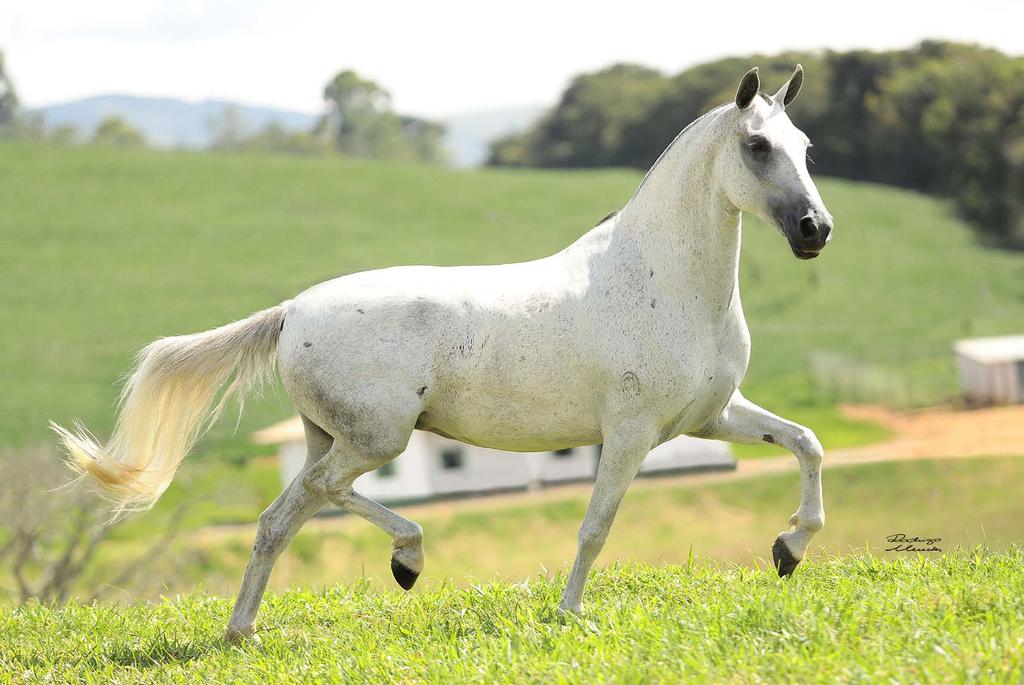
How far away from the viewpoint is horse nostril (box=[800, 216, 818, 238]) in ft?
16.8

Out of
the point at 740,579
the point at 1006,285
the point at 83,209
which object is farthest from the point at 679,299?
the point at 83,209

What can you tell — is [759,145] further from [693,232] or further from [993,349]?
[993,349]

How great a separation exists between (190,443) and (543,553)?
2193 cm

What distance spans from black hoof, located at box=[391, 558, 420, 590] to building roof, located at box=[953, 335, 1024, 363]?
3507 cm

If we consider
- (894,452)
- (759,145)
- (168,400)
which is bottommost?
(894,452)

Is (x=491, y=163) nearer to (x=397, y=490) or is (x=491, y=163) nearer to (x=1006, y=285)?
(x=1006, y=285)

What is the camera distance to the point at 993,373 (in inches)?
1469

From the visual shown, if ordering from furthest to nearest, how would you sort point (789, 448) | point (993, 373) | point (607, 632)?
point (993, 373), point (789, 448), point (607, 632)

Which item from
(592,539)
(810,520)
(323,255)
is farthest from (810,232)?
(323,255)

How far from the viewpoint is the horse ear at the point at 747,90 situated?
5.28 m

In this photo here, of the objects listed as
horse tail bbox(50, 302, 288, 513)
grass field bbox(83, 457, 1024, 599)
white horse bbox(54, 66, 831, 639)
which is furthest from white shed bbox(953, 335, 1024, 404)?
horse tail bbox(50, 302, 288, 513)

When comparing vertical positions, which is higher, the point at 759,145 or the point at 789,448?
the point at 759,145

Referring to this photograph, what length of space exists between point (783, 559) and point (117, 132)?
342 feet

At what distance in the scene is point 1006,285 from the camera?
51.5 metres
